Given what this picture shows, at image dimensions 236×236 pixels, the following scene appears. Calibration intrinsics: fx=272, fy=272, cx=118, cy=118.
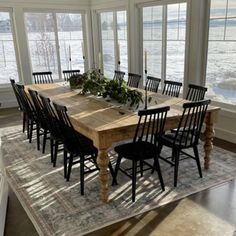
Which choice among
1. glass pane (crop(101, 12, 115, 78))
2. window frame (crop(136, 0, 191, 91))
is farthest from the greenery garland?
glass pane (crop(101, 12, 115, 78))

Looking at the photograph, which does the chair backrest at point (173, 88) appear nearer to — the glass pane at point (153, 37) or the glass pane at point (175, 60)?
the glass pane at point (175, 60)

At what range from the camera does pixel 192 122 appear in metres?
3.07

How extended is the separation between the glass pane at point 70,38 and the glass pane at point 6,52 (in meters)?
1.24

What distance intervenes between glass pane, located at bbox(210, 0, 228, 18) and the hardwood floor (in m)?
2.73

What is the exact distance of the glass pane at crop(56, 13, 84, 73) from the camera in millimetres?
7293

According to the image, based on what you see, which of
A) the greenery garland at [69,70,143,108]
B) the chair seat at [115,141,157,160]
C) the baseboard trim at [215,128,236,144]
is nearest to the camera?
the chair seat at [115,141,157,160]

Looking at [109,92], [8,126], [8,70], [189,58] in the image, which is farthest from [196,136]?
[8,70]

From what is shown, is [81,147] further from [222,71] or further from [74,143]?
[222,71]

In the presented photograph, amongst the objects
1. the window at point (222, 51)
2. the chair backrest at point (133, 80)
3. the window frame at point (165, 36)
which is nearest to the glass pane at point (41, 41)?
the window frame at point (165, 36)

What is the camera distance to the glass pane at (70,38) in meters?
7.29

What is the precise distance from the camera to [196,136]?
310 centimetres

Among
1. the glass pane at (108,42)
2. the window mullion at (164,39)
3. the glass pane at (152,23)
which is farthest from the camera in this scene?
the glass pane at (108,42)

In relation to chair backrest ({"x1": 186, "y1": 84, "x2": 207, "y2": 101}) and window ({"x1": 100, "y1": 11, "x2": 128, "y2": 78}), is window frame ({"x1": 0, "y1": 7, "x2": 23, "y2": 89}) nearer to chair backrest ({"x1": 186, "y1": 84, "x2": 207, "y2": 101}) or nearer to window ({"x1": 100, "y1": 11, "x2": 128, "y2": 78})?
window ({"x1": 100, "y1": 11, "x2": 128, "y2": 78})

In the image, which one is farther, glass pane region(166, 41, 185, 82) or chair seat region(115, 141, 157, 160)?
glass pane region(166, 41, 185, 82)
